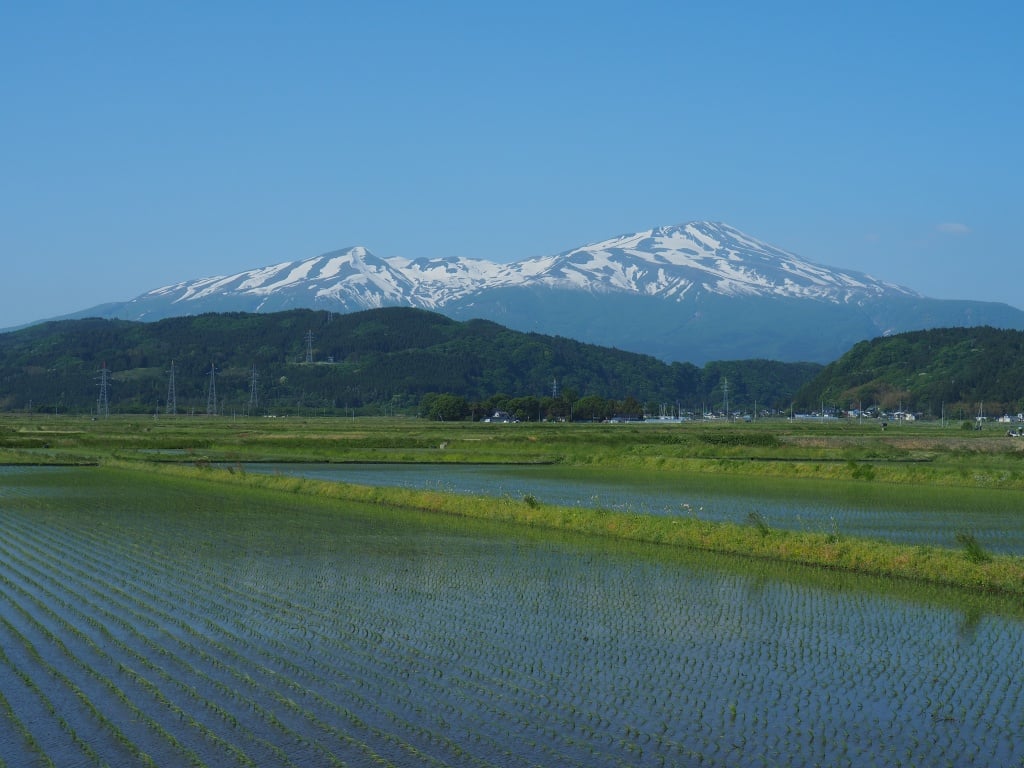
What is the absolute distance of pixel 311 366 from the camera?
15812 cm

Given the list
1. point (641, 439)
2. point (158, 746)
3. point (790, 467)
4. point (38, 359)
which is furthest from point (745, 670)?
point (38, 359)

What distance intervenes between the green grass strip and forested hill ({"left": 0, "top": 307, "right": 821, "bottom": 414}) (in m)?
92.9

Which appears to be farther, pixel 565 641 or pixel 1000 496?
pixel 1000 496

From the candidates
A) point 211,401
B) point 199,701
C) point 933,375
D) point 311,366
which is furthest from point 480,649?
point 311,366

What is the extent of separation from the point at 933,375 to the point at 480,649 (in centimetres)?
13342

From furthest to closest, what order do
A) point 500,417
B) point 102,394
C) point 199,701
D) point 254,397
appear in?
point 254,397 → point 500,417 → point 102,394 → point 199,701

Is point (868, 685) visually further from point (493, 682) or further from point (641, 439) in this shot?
point (641, 439)

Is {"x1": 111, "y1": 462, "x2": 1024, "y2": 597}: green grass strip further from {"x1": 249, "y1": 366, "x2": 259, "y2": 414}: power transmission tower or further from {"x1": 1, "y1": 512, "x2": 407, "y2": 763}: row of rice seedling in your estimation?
{"x1": 249, "y1": 366, "x2": 259, "y2": 414}: power transmission tower

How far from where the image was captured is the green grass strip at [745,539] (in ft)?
47.1

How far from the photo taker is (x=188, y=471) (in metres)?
34.8

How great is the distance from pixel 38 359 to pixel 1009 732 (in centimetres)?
17122

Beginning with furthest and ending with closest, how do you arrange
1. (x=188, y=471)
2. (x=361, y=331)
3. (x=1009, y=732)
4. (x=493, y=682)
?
(x=361, y=331)
(x=188, y=471)
(x=493, y=682)
(x=1009, y=732)

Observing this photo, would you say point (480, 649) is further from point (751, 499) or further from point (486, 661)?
point (751, 499)

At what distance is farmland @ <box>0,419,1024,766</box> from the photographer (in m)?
7.55
